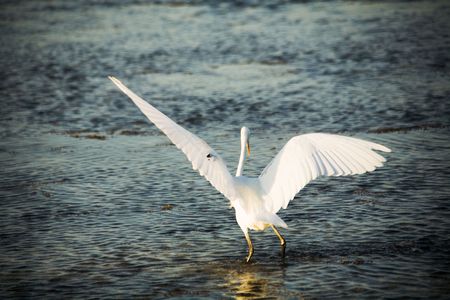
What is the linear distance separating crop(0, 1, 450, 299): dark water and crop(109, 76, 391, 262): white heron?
0.61 m

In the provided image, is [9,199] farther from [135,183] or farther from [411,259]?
[411,259]

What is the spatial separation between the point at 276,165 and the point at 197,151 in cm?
89

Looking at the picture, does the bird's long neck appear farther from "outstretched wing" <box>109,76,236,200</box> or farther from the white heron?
"outstretched wing" <box>109,76,236,200</box>

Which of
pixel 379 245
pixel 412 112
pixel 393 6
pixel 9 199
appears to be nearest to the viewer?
pixel 379 245

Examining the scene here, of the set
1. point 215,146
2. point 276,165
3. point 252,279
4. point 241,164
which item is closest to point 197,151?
point 276,165

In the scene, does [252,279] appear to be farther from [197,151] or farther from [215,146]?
[215,146]

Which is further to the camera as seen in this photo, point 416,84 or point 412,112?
point 416,84

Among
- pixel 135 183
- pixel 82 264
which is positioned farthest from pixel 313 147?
pixel 135 183

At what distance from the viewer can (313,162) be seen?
8273 millimetres

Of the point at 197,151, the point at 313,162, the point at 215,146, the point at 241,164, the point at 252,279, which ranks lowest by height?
the point at 252,279

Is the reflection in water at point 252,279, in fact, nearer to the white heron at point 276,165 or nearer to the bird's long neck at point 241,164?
the white heron at point 276,165

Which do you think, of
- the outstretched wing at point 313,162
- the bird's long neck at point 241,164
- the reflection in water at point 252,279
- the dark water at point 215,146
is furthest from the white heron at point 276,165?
the dark water at point 215,146

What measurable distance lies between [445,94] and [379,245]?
7351 mm

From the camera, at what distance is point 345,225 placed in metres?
9.62
